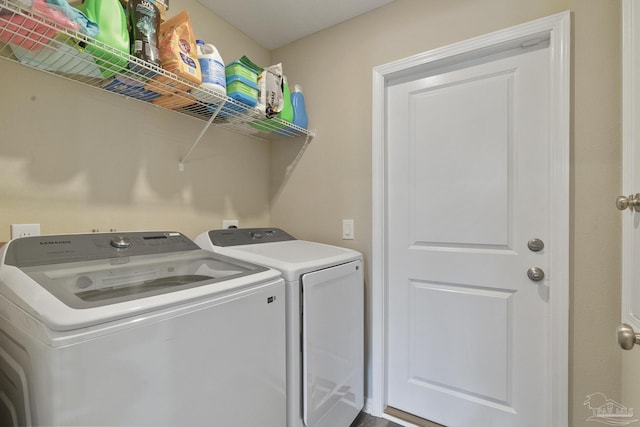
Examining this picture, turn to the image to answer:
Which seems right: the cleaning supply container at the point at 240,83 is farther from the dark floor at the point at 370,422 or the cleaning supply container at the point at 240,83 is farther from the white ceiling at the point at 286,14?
the dark floor at the point at 370,422

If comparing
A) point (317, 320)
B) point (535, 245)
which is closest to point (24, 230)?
point (317, 320)

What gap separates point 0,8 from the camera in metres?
0.85

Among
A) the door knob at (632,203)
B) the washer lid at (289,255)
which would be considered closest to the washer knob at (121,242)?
the washer lid at (289,255)

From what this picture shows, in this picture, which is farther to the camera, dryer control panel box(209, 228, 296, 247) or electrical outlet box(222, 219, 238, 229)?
electrical outlet box(222, 219, 238, 229)

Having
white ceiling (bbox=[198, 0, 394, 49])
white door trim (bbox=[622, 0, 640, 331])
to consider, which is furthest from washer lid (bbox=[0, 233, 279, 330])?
white ceiling (bbox=[198, 0, 394, 49])

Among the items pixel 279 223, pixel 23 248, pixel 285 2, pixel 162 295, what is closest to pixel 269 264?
pixel 162 295

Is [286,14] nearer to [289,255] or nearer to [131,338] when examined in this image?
[289,255]

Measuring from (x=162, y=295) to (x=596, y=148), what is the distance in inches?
68.5

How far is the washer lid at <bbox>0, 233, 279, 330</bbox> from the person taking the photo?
66 cm

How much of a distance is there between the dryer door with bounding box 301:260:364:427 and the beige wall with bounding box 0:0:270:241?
2.89ft

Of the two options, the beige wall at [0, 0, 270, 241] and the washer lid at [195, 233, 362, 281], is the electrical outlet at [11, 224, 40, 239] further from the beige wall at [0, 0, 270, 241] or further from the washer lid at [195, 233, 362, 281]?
the washer lid at [195, 233, 362, 281]

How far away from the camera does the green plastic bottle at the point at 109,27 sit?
1.05m

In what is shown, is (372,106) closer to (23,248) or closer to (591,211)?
(591,211)

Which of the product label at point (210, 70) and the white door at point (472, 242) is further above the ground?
the product label at point (210, 70)
